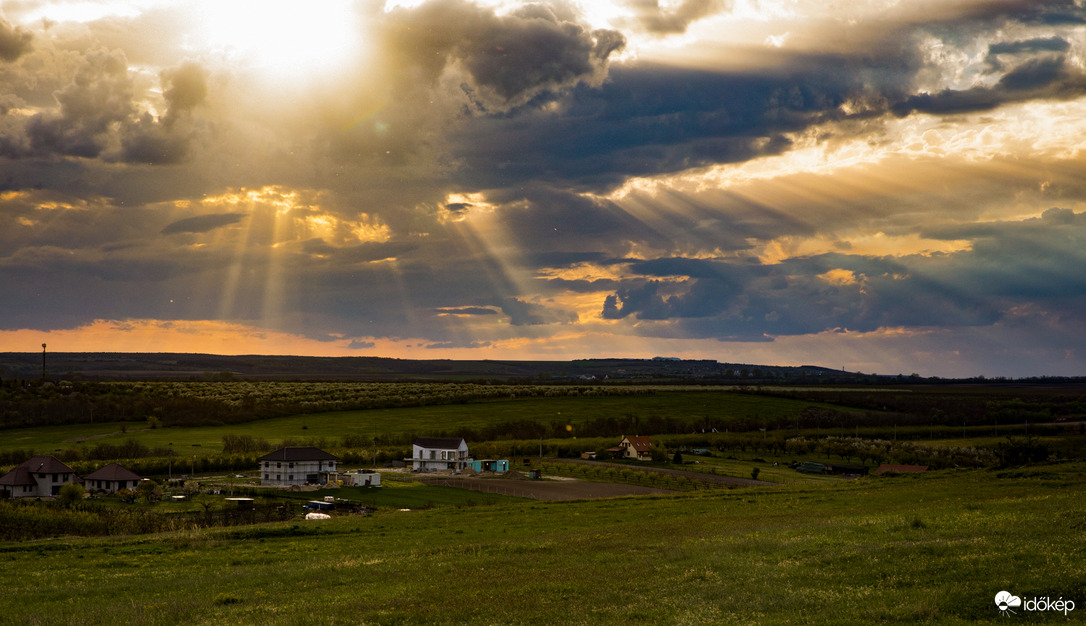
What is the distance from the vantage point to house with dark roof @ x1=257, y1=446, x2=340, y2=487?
9006 centimetres

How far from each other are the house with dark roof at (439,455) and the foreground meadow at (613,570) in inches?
2587

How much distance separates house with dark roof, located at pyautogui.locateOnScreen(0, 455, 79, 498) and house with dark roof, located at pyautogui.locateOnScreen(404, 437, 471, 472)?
41001 millimetres

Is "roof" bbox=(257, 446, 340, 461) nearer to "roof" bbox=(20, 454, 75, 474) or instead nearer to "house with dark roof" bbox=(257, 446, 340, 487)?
"house with dark roof" bbox=(257, 446, 340, 487)

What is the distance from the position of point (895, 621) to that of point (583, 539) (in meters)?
17.4

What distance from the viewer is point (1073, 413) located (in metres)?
170

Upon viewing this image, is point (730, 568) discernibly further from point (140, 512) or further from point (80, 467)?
point (80, 467)

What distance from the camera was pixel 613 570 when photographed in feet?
73.7

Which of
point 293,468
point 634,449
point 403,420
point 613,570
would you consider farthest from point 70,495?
point 403,420

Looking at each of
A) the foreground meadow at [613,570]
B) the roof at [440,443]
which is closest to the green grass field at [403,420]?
the roof at [440,443]

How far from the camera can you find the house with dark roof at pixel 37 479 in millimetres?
77312

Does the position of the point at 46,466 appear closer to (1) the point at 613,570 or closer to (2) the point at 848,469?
(1) the point at 613,570

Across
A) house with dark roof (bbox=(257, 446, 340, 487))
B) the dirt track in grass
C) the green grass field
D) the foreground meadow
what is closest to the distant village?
house with dark roof (bbox=(257, 446, 340, 487))

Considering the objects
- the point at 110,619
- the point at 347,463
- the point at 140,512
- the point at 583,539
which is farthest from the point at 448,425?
the point at 110,619

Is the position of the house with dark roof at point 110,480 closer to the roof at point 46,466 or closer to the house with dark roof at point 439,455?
the roof at point 46,466
